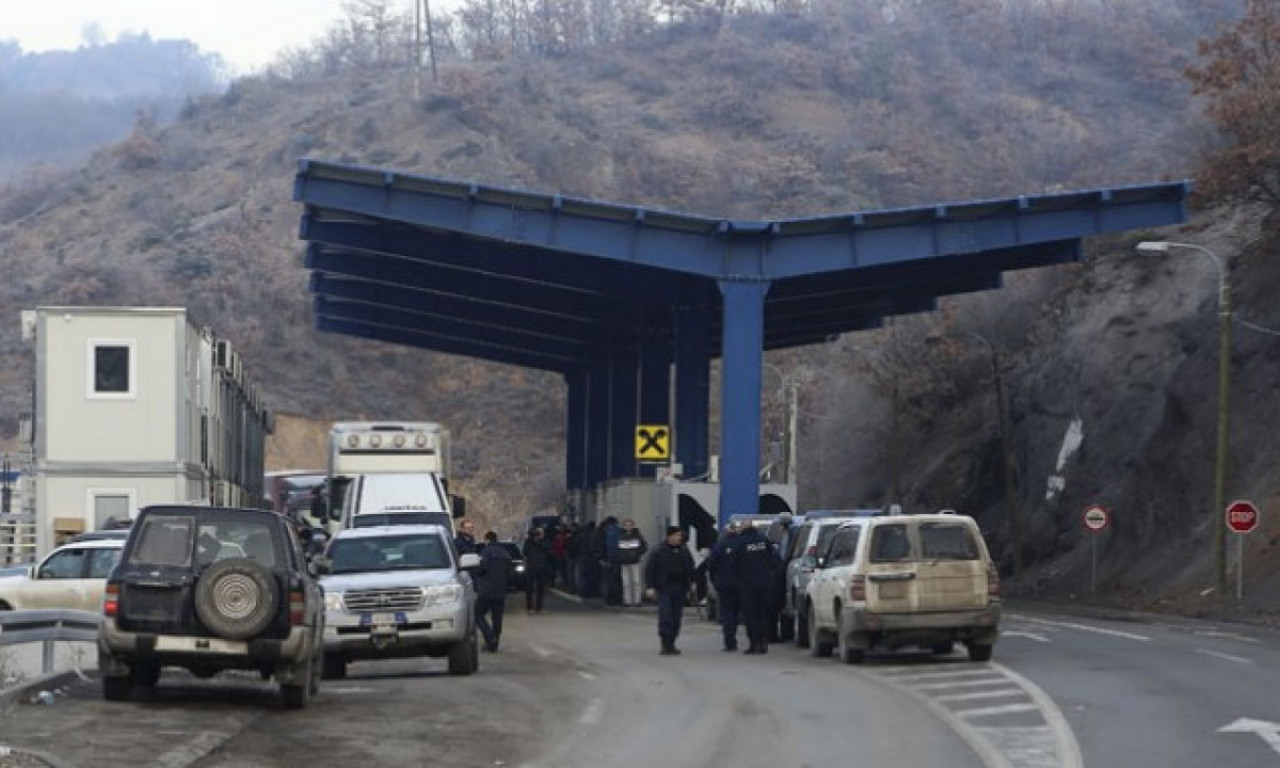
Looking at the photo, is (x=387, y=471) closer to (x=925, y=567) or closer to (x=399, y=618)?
(x=399, y=618)

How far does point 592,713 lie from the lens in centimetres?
2039

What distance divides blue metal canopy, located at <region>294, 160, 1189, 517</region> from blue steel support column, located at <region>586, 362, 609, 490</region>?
539 centimetres

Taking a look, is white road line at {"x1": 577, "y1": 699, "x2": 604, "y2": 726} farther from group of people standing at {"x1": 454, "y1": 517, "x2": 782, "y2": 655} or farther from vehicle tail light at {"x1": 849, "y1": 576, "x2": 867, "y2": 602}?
group of people standing at {"x1": 454, "y1": 517, "x2": 782, "y2": 655}

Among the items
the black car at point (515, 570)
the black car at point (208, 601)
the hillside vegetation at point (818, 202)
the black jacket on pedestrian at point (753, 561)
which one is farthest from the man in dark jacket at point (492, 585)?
the hillside vegetation at point (818, 202)

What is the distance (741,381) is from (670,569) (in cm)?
1743

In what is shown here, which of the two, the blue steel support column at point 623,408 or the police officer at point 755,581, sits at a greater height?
the blue steel support column at point 623,408

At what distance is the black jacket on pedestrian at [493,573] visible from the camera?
1178 inches

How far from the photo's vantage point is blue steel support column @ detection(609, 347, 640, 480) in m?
67.4

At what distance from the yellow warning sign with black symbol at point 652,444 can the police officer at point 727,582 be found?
19.3 metres

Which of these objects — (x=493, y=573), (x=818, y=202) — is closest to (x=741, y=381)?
(x=493, y=573)

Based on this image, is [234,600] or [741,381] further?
[741,381]

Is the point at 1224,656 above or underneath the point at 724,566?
underneath

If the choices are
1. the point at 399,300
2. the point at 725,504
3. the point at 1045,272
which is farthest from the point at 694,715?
the point at 1045,272

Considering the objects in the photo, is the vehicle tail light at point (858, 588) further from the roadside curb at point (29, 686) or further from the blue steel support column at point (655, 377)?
the blue steel support column at point (655, 377)
